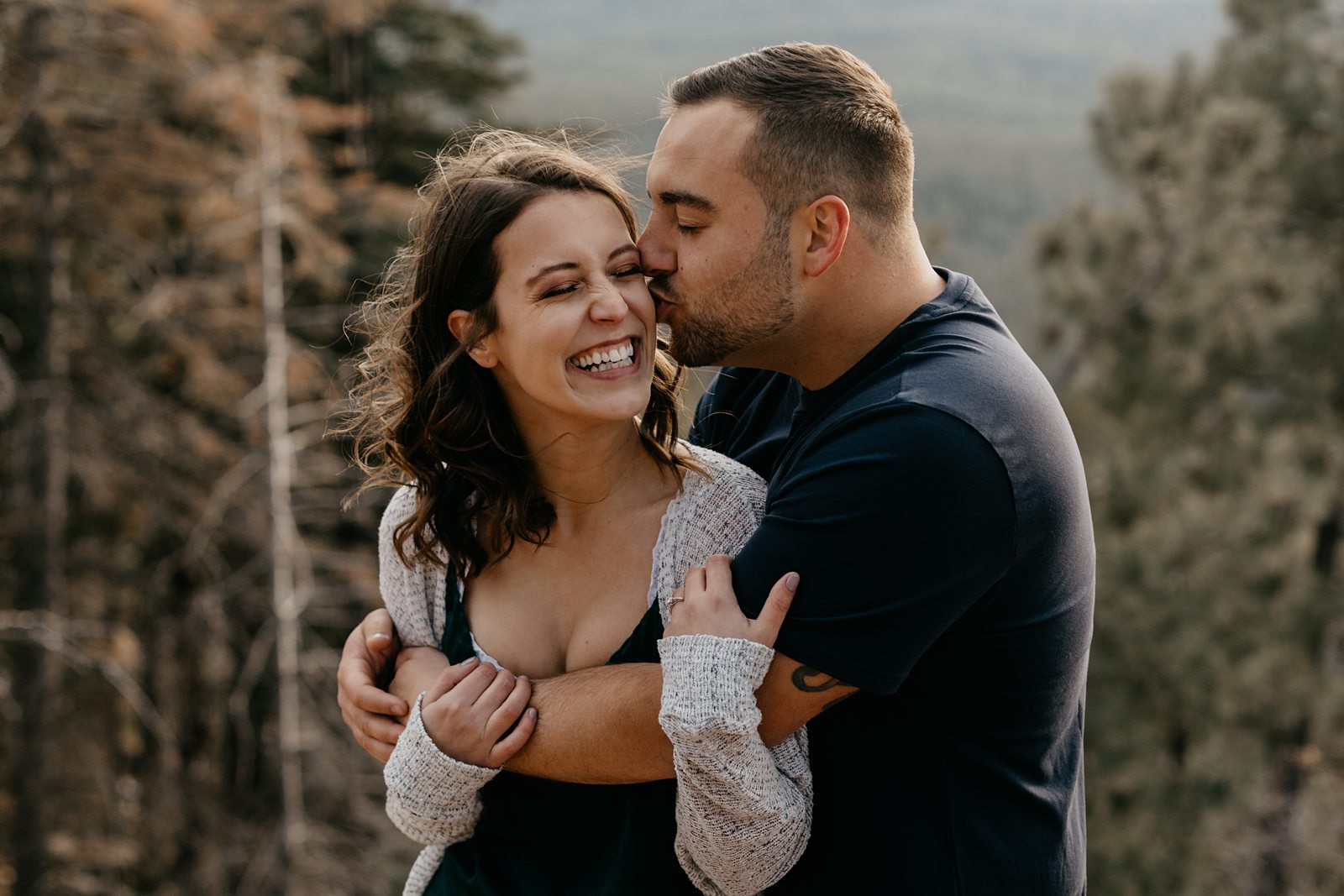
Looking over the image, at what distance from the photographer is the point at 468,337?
256 cm

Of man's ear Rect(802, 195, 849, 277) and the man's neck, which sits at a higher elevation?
man's ear Rect(802, 195, 849, 277)

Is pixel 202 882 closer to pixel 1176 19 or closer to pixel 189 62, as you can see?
pixel 189 62

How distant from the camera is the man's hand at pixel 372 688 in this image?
8.62ft

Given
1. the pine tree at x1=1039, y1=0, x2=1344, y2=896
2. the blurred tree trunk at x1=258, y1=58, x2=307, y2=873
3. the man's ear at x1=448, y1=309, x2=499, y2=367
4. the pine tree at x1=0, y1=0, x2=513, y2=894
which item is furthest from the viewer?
the pine tree at x1=1039, y1=0, x2=1344, y2=896

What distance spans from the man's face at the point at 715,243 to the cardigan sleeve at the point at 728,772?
1.81ft

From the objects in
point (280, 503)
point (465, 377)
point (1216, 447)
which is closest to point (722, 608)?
point (465, 377)

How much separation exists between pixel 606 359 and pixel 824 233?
498mm

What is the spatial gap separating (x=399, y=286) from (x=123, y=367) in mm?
9064

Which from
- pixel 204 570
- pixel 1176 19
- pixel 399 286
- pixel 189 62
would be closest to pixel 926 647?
pixel 399 286

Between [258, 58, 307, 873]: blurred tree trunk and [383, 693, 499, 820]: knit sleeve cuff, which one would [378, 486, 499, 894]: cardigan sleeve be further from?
[258, 58, 307, 873]: blurred tree trunk

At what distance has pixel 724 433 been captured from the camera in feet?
9.78

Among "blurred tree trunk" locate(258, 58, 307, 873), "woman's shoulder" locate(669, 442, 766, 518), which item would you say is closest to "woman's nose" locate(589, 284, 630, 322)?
"woman's shoulder" locate(669, 442, 766, 518)

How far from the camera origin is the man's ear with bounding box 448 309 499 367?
101 inches

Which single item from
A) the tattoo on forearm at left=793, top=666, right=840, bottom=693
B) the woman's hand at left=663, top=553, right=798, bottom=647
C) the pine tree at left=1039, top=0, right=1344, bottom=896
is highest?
the woman's hand at left=663, top=553, right=798, bottom=647
